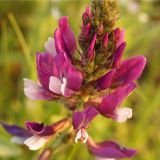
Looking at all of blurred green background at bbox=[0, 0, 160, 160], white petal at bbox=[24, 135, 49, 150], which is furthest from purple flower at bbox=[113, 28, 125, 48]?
blurred green background at bbox=[0, 0, 160, 160]

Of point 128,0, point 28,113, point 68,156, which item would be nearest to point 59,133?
point 68,156

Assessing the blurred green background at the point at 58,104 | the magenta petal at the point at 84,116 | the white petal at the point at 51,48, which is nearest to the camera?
the magenta petal at the point at 84,116

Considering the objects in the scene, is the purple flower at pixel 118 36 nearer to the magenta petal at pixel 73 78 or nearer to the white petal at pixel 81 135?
the magenta petal at pixel 73 78

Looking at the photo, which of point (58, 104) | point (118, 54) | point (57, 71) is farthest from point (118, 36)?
point (58, 104)

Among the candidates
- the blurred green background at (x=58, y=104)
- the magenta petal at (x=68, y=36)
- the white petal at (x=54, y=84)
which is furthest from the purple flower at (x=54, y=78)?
the blurred green background at (x=58, y=104)

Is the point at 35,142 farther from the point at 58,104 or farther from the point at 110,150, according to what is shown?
the point at 58,104
